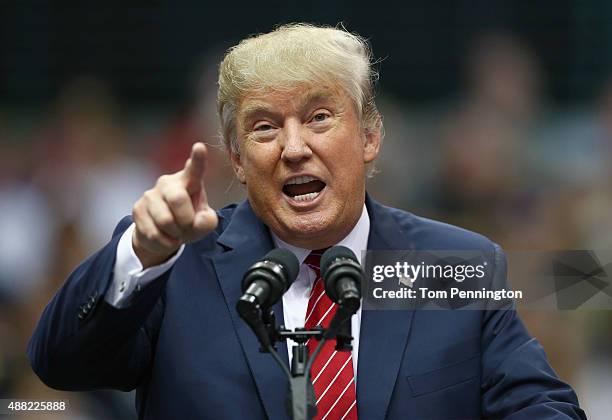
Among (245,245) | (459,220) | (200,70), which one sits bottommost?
(245,245)

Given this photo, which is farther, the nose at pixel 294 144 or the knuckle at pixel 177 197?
the nose at pixel 294 144

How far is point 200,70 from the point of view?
230 inches

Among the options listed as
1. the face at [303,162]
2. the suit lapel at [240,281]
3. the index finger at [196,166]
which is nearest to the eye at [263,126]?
the face at [303,162]

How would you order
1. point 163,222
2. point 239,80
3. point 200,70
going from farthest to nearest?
point 200,70 < point 239,80 < point 163,222

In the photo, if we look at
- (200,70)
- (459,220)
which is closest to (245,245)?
(459,220)

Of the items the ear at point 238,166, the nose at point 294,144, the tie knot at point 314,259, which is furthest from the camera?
the ear at point 238,166

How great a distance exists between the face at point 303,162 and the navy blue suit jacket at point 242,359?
14cm

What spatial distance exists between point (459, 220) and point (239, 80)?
240 centimetres

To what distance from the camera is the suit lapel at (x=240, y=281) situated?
2.37 metres

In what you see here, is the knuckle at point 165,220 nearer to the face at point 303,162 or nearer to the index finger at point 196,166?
the index finger at point 196,166

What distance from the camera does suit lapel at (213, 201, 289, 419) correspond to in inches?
93.4

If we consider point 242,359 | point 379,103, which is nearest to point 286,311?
point 242,359

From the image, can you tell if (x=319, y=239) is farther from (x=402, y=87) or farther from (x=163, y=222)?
(x=402, y=87)

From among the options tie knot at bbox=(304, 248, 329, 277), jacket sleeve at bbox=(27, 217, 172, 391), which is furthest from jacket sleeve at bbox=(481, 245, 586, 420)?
jacket sleeve at bbox=(27, 217, 172, 391)
